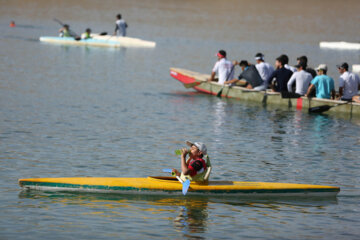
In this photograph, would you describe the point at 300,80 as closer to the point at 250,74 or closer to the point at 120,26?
the point at 250,74

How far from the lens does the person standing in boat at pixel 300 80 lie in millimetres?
23828

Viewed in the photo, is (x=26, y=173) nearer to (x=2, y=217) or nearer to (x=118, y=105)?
(x=2, y=217)

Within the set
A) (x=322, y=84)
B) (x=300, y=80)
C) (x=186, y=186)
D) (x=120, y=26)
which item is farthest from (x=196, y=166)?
(x=120, y=26)

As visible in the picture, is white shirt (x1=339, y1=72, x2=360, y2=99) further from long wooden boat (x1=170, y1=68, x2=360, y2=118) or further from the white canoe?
the white canoe

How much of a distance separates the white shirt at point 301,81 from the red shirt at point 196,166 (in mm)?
11580

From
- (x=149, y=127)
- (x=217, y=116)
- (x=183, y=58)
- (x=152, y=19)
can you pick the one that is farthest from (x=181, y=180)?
(x=152, y=19)

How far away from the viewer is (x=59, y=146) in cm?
1730

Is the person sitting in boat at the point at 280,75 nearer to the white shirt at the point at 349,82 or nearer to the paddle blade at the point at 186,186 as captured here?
the white shirt at the point at 349,82

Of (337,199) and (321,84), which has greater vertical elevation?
(321,84)

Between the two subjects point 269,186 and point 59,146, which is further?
point 59,146

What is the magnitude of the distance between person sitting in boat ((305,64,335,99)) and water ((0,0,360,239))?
1000 mm

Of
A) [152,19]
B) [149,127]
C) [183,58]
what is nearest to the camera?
[149,127]

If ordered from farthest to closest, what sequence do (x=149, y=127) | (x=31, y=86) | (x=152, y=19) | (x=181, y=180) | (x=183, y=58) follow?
1. (x=152, y=19)
2. (x=183, y=58)
3. (x=31, y=86)
4. (x=149, y=127)
5. (x=181, y=180)

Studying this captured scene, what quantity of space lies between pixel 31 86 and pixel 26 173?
533 inches
